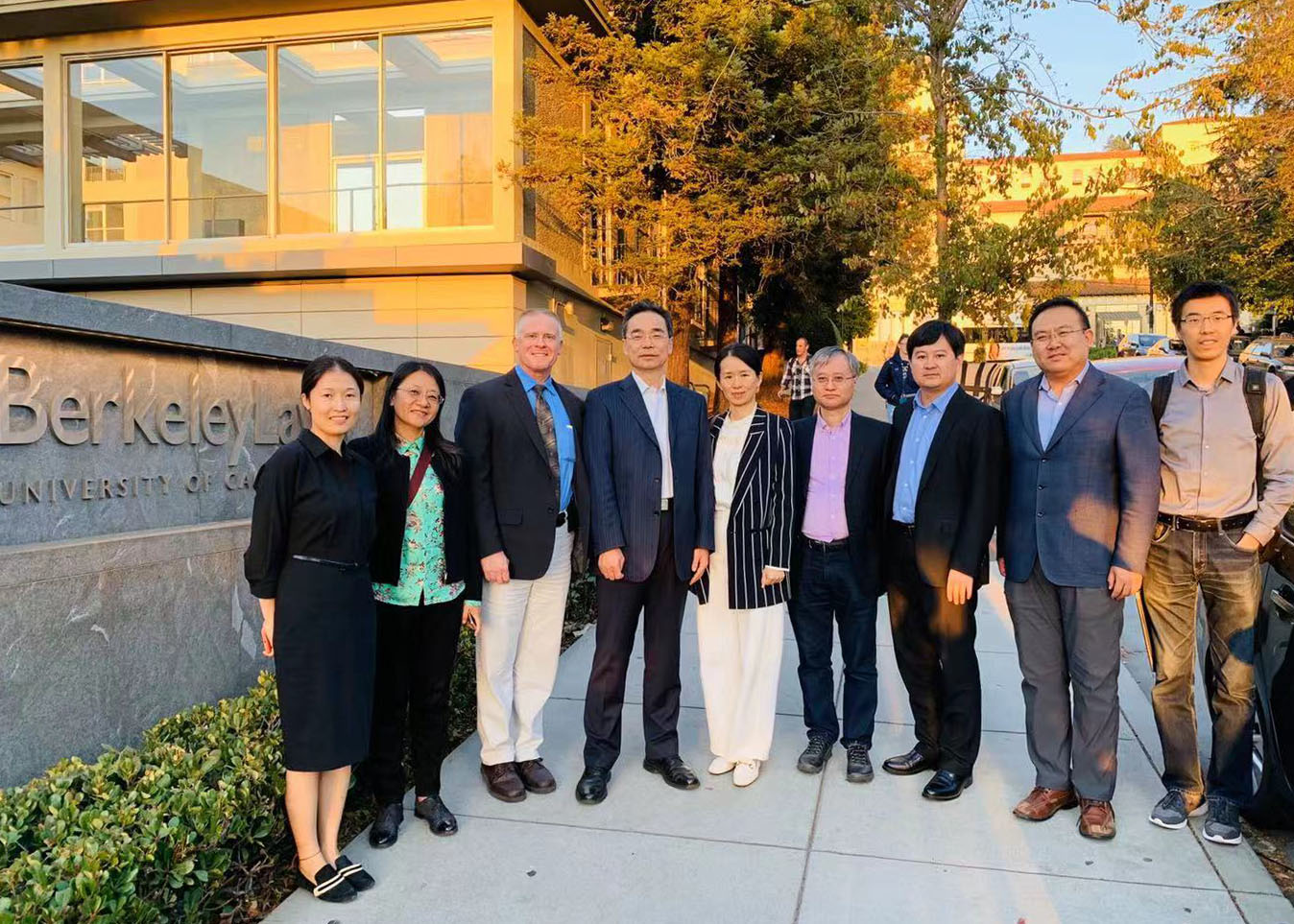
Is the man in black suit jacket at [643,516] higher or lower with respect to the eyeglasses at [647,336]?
lower

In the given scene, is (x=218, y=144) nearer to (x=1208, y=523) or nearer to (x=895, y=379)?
(x=895, y=379)

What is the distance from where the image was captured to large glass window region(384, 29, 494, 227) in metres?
13.0

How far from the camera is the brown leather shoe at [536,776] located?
13.6 ft

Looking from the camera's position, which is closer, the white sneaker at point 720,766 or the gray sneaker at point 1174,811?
the gray sneaker at point 1174,811

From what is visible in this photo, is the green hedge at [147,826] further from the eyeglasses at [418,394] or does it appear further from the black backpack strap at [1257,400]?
the black backpack strap at [1257,400]

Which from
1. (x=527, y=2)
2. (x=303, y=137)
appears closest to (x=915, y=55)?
(x=527, y=2)

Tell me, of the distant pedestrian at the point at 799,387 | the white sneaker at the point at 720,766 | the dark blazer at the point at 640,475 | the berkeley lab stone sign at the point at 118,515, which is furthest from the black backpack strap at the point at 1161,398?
the distant pedestrian at the point at 799,387

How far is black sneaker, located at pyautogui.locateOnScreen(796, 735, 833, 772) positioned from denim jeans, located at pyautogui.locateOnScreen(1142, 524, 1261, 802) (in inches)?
55.4

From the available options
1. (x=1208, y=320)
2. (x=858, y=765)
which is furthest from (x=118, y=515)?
(x=1208, y=320)

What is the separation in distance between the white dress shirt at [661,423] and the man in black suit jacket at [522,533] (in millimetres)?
305

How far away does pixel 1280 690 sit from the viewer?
3.49 meters

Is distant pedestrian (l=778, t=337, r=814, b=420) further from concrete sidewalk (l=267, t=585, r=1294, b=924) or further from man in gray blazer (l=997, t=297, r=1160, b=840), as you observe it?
man in gray blazer (l=997, t=297, r=1160, b=840)

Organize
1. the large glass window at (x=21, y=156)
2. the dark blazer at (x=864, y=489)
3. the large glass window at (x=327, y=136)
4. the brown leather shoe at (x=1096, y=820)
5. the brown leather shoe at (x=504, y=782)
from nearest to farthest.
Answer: the brown leather shoe at (x=1096, y=820), the brown leather shoe at (x=504, y=782), the dark blazer at (x=864, y=489), the large glass window at (x=327, y=136), the large glass window at (x=21, y=156)

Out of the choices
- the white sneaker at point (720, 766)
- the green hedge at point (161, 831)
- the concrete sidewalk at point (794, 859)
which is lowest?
the concrete sidewalk at point (794, 859)
